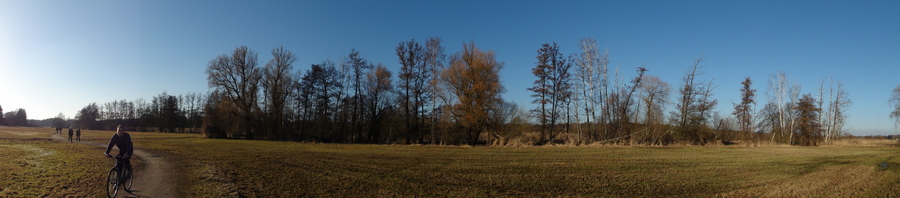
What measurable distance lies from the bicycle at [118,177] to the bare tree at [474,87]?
2444cm

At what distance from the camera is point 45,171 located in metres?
11.3

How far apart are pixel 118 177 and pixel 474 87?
Answer: 25.1 metres

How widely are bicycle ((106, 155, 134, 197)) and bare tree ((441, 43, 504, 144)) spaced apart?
2444 cm

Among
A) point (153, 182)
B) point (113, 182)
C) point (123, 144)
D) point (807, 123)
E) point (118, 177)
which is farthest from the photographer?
point (807, 123)

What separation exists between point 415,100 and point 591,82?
16.4m

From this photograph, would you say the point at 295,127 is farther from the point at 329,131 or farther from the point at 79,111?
the point at 79,111

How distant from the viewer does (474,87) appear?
31.5 m

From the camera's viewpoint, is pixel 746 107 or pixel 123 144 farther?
pixel 746 107

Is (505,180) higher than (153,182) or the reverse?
higher

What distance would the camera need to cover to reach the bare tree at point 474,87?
31797mm

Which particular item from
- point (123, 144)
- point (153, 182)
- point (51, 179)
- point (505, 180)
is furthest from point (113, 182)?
point (505, 180)

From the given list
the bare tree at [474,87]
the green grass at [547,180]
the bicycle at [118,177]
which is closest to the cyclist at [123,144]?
the bicycle at [118,177]

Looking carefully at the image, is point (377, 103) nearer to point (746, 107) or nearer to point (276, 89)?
point (276, 89)

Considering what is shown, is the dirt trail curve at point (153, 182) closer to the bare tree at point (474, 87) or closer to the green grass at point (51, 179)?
the green grass at point (51, 179)
